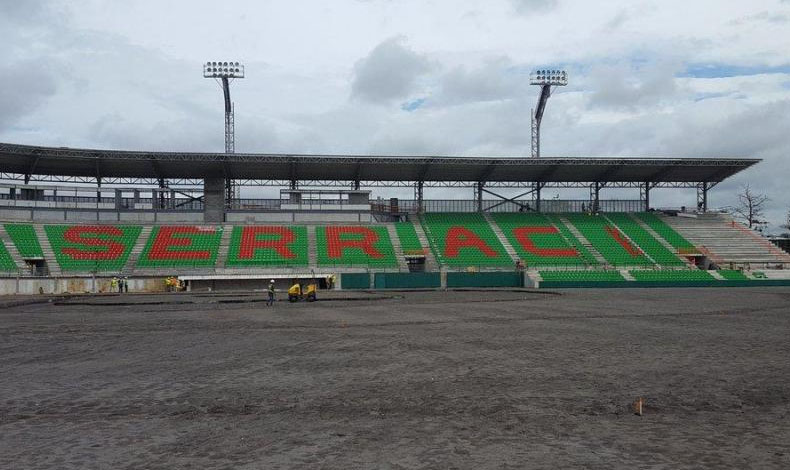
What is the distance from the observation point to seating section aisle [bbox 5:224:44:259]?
52.7 meters

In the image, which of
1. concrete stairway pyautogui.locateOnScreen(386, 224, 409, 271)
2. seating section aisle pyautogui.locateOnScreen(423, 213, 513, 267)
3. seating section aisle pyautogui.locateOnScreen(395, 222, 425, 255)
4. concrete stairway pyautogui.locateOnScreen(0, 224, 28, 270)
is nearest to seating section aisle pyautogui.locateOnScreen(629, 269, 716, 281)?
seating section aisle pyautogui.locateOnScreen(423, 213, 513, 267)

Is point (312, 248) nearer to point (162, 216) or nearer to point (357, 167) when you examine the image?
point (357, 167)

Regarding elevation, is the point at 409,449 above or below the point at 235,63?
below

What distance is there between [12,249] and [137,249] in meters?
9.85

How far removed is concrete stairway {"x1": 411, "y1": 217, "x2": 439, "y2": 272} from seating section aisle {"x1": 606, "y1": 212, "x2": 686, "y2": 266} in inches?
873

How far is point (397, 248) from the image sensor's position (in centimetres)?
6088

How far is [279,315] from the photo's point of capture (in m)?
28.5

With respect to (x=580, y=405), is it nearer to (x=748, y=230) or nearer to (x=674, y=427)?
(x=674, y=427)

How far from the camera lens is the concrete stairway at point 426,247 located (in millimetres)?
58844

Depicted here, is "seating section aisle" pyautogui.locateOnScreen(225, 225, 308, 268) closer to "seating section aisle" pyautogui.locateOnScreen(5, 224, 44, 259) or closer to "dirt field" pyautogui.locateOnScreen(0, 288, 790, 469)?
"seating section aisle" pyautogui.locateOnScreen(5, 224, 44, 259)

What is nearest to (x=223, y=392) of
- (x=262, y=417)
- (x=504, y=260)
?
(x=262, y=417)

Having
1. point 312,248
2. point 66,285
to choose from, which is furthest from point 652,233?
point 66,285

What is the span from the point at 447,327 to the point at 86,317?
16.6 metres

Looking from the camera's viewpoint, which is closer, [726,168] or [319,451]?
[319,451]
